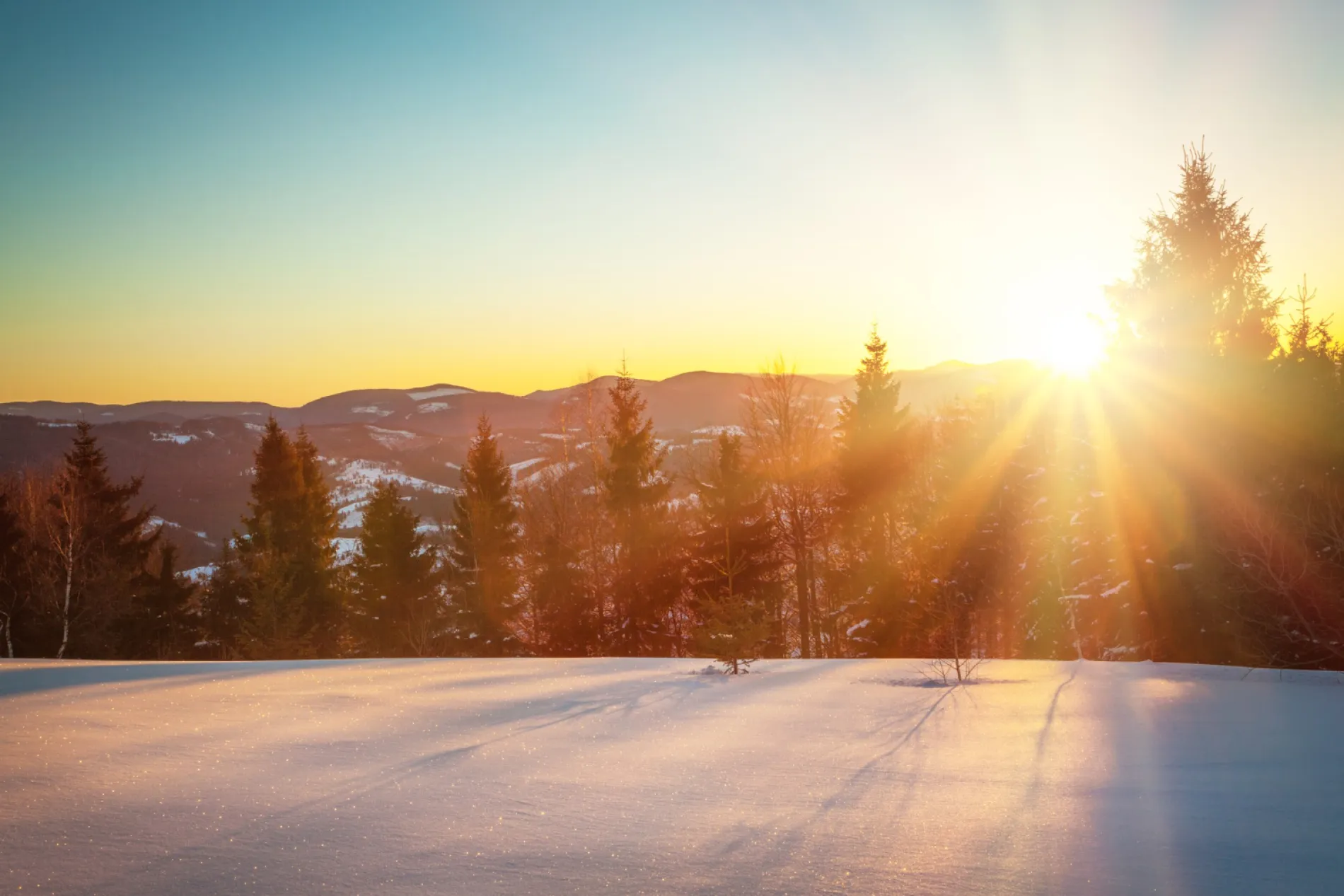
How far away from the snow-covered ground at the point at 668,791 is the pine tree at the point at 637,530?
17.3 metres

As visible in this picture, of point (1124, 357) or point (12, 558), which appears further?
point (12, 558)

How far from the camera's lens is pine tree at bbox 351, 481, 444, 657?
2761cm

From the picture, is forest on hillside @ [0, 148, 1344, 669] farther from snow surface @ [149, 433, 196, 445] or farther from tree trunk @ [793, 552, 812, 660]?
snow surface @ [149, 433, 196, 445]

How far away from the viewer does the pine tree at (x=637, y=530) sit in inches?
983

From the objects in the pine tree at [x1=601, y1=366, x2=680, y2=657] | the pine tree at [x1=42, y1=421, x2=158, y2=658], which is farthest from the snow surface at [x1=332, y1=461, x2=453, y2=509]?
the pine tree at [x1=601, y1=366, x2=680, y2=657]

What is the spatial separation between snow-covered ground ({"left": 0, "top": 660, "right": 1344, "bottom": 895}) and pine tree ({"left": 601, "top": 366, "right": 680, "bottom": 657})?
682 inches

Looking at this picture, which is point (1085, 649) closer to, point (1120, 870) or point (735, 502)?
point (735, 502)

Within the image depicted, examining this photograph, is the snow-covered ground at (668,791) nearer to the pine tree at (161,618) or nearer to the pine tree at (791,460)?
the pine tree at (791,460)

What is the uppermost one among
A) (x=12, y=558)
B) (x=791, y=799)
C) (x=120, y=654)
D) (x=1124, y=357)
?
(x=1124, y=357)

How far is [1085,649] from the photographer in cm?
1978

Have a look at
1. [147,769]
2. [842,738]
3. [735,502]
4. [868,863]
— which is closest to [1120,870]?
[868,863]

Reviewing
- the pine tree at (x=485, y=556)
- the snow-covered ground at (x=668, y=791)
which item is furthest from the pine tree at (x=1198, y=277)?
the pine tree at (x=485, y=556)

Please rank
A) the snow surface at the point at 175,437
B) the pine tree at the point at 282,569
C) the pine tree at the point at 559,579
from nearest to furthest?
the pine tree at the point at 282,569 < the pine tree at the point at 559,579 < the snow surface at the point at 175,437

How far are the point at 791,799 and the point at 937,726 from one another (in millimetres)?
2410
